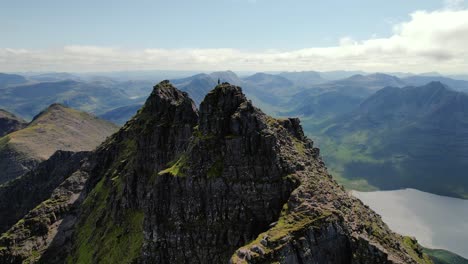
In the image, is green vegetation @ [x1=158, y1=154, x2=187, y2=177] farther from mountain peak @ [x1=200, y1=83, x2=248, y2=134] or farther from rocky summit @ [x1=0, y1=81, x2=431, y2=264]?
mountain peak @ [x1=200, y1=83, x2=248, y2=134]

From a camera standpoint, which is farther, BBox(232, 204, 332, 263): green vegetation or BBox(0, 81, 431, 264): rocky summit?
BBox(0, 81, 431, 264): rocky summit

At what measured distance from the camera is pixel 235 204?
226 feet

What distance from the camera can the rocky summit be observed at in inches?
2175

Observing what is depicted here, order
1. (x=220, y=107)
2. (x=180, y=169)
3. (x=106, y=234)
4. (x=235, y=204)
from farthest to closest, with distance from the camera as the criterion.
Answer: (x=106, y=234)
(x=220, y=107)
(x=180, y=169)
(x=235, y=204)

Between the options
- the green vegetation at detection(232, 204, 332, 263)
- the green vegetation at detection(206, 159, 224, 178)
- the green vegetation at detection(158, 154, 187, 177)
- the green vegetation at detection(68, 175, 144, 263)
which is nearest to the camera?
the green vegetation at detection(232, 204, 332, 263)

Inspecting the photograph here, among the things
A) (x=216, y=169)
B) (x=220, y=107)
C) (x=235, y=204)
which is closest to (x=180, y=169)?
(x=216, y=169)

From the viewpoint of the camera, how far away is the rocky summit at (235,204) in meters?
55.2

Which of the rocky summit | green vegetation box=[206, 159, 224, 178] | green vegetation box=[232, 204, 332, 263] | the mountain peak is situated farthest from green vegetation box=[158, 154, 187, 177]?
green vegetation box=[232, 204, 332, 263]

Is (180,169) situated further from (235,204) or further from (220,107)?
(220,107)

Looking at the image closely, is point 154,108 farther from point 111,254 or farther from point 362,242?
point 362,242

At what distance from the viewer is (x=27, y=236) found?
14612cm

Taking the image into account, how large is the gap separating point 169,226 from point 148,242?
6.36 metres

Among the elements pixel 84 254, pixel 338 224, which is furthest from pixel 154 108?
pixel 338 224

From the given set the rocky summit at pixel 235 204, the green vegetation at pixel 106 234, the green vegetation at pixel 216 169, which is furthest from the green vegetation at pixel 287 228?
the green vegetation at pixel 106 234
